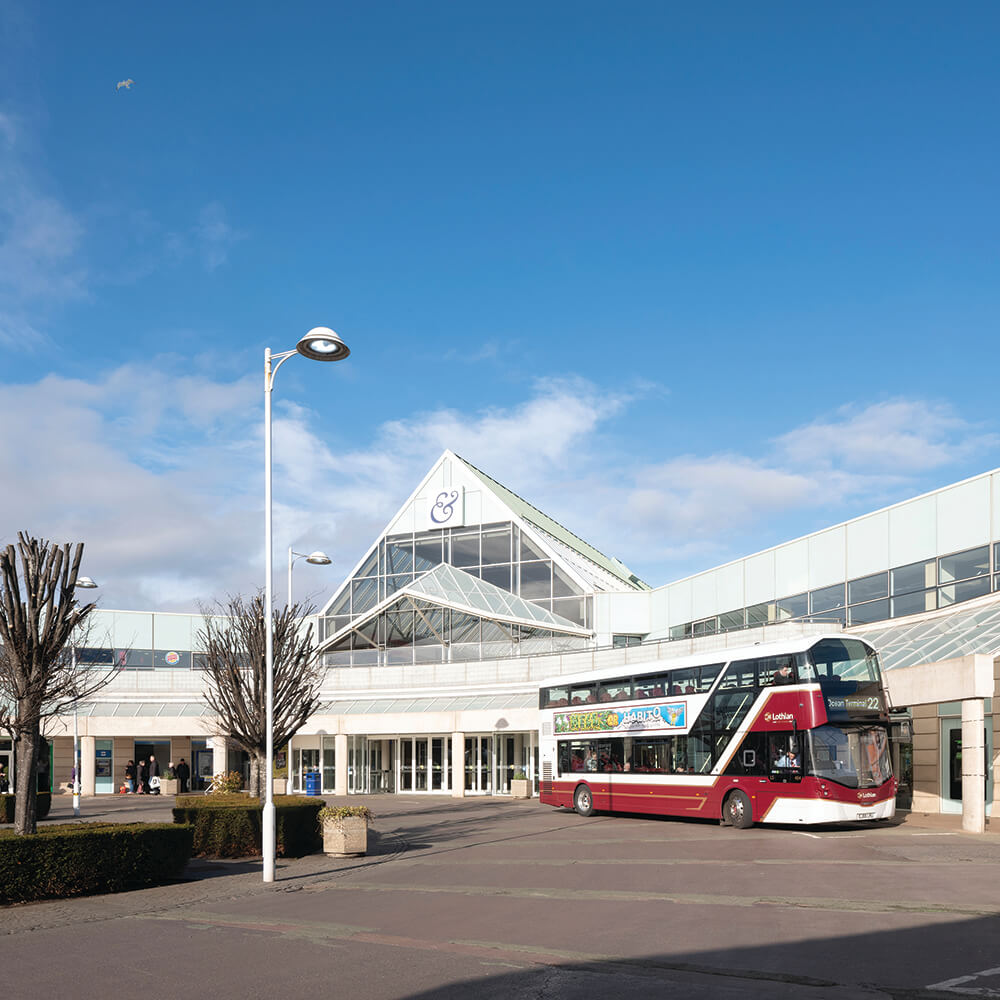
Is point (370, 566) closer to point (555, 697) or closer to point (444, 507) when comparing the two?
point (444, 507)

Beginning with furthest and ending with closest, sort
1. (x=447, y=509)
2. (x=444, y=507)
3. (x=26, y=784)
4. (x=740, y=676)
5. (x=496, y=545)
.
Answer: (x=444, y=507)
(x=447, y=509)
(x=496, y=545)
(x=740, y=676)
(x=26, y=784)

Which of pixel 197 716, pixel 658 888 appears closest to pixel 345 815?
pixel 658 888

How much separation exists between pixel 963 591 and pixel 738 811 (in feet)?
39.7

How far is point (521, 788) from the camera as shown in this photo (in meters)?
42.2

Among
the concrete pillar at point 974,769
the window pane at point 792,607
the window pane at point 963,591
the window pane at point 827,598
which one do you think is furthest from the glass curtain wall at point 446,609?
the concrete pillar at point 974,769

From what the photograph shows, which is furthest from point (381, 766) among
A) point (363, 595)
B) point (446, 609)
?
point (363, 595)

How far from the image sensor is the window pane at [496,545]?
54438 mm

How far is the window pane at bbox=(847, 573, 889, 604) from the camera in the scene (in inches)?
1463

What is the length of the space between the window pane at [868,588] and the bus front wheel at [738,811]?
13.7 m

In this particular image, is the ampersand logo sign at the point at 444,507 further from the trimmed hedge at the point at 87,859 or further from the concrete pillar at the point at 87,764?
the trimmed hedge at the point at 87,859

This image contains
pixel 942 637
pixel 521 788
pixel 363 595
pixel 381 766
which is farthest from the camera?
pixel 363 595

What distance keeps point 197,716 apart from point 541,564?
17.7 meters

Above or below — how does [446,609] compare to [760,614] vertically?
above

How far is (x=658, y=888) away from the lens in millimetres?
15695
